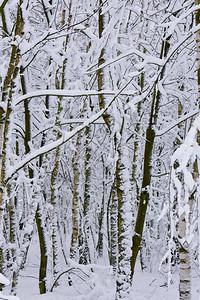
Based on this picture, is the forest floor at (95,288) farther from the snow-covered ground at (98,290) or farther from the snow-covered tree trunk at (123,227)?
the snow-covered tree trunk at (123,227)

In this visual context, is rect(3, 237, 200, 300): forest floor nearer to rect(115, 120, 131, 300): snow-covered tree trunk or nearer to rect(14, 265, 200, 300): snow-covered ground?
rect(14, 265, 200, 300): snow-covered ground

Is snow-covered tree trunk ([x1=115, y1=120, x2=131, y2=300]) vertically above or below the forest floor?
above

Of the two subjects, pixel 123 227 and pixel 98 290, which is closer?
pixel 123 227

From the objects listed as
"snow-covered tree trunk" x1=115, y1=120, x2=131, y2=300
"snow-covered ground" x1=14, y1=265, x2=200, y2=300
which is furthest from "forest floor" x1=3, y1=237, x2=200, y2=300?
"snow-covered tree trunk" x1=115, y1=120, x2=131, y2=300

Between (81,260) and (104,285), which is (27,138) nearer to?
(104,285)

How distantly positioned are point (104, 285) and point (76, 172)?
282 cm

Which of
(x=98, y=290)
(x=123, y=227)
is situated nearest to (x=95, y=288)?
(x=98, y=290)

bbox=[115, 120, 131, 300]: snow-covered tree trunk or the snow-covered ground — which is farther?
the snow-covered ground

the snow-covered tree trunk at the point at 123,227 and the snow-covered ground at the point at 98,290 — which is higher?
the snow-covered tree trunk at the point at 123,227


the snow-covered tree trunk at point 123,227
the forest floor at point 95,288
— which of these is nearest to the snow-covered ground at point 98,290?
the forest floor at point 95,288

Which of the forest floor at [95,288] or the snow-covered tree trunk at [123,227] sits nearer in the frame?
the snow-covered tree trunk at [123,227]

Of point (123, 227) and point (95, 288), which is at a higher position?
point (123, 227)

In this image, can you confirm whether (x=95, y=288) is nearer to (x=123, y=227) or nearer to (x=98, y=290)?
(x=98, y=290)

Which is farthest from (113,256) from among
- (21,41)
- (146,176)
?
(21,41)
